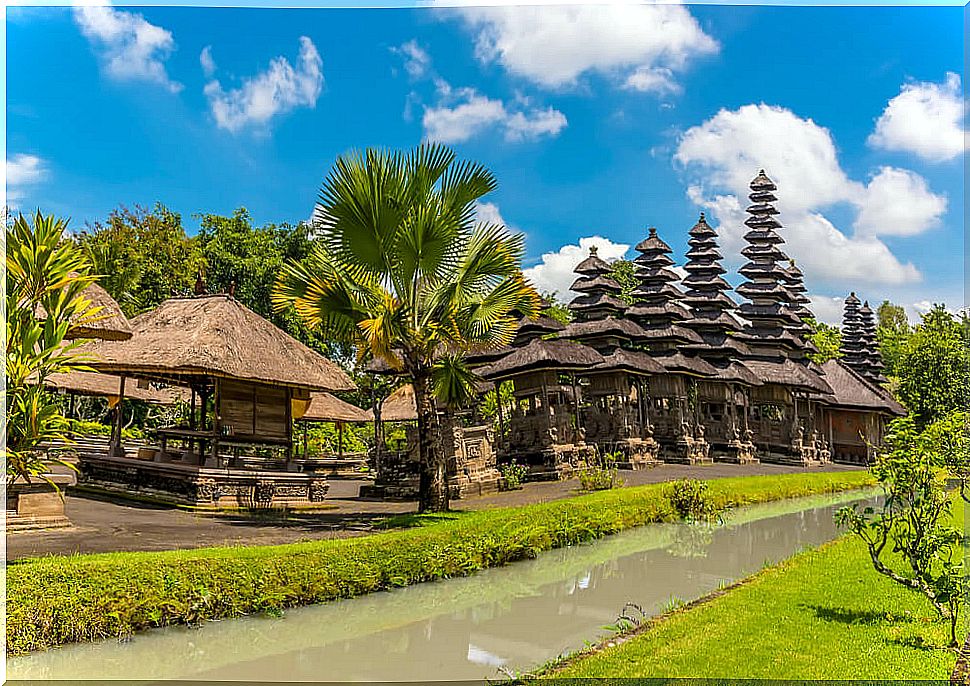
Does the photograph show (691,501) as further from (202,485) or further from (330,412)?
(330,412)

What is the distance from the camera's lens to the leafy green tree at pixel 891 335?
42281 mm

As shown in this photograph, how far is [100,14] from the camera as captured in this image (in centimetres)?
807

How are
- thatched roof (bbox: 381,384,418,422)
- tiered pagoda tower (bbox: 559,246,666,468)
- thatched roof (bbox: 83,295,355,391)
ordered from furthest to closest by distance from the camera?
thatched roof (bbox: 381,384,418,422) → tiered pagoda tower (bbox: 559,246,666,468) → thatched roof (bbox: 83,295,355,391)

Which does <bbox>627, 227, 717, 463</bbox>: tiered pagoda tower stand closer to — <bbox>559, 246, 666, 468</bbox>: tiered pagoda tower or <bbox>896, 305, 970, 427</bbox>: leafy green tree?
<bbox>559, 246, 666, 468</bbox>: tiered pagoda tower

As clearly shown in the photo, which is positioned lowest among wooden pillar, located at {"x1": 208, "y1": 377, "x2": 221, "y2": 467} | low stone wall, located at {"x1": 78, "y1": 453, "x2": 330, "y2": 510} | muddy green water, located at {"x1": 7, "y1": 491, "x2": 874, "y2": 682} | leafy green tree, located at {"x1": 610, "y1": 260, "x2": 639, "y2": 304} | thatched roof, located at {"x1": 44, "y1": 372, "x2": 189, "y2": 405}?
muddy green water, located at {"x1": 7, "y1": 491, "x2": 874, "y2": 682}

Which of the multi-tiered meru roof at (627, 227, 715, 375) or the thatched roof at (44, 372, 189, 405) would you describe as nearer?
the thatched roof at (44, 372, 189, 405)

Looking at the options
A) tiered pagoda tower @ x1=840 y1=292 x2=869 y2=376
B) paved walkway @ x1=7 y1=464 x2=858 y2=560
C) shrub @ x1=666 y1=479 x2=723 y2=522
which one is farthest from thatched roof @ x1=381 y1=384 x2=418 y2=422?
tiered pagoda tower @ x1=840 y1=292 x2=869 y2=376

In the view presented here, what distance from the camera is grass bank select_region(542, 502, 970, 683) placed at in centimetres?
551

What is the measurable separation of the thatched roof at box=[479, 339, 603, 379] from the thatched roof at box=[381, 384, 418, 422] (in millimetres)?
5323

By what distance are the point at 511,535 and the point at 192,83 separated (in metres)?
7.44

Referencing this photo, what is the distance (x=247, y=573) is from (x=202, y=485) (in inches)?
219

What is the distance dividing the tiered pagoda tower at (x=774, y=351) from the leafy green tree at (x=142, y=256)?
2050 centimetres

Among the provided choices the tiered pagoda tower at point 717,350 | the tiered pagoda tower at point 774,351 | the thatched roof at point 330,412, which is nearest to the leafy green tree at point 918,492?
the thatched roof at point 330,412

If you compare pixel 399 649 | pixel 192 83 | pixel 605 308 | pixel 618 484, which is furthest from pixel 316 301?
pixel 605 308
